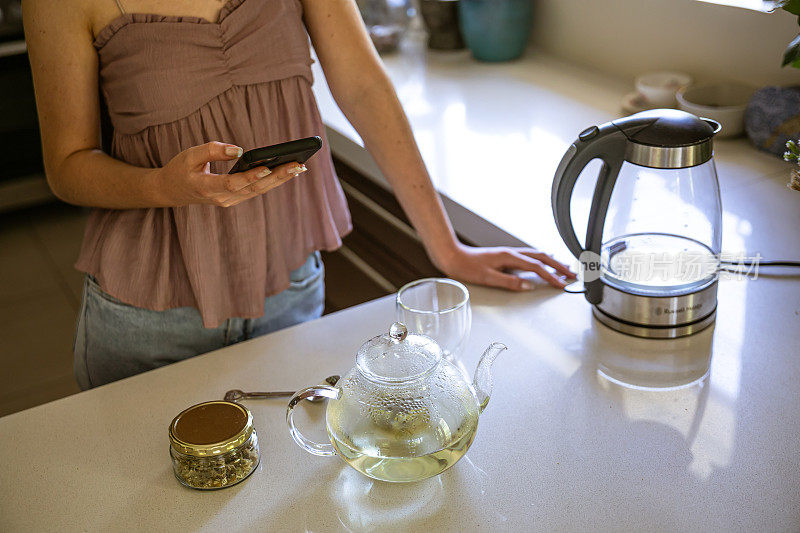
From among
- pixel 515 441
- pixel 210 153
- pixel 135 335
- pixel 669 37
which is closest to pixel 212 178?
pixel 210 153

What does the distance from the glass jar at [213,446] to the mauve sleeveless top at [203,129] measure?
0.32m

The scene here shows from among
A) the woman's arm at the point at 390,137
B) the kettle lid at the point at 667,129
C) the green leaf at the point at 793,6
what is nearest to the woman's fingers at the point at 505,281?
the woman's arm at the point at 390,137

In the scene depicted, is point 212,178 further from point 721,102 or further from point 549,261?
point 721,102

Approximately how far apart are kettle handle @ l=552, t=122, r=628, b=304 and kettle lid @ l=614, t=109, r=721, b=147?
0.02 metres

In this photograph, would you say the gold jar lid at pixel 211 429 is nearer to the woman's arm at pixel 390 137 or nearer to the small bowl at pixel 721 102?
the woman's arm at pixel 390 137

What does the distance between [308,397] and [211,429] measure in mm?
115

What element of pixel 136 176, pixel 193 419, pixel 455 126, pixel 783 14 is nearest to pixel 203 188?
pixel 136 176

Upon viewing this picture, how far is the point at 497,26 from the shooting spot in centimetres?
212

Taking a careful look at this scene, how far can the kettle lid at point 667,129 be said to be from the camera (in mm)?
942

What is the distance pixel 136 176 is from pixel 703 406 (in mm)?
745

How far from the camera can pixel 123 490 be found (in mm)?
816

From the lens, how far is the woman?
1025 mm

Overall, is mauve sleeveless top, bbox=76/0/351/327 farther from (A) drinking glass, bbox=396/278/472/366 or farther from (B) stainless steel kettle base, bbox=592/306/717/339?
(B) stainless steel kettle base, bbox=592/306/717/339

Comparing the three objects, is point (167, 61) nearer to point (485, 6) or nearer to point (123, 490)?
point (123, 490)
